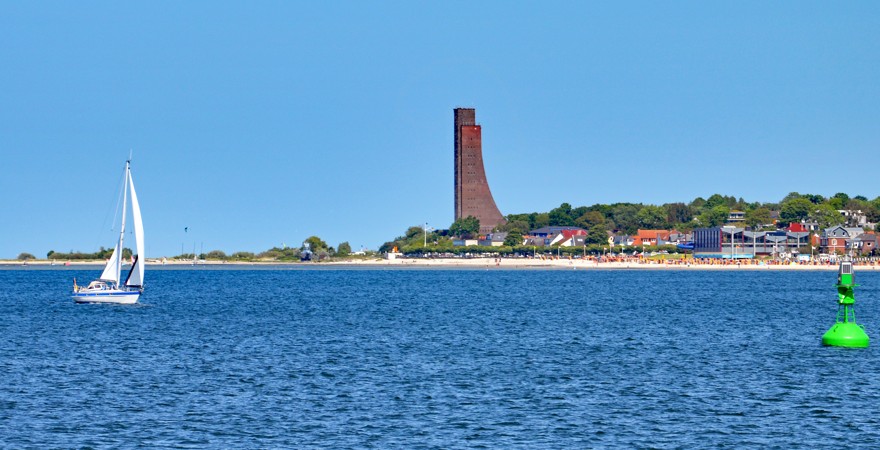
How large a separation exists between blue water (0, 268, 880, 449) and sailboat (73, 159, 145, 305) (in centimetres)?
543

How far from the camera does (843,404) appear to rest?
32281 mm

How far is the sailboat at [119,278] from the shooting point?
72.6m

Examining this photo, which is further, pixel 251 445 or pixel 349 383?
pixel 349 383

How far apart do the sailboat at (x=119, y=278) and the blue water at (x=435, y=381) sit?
5.43m

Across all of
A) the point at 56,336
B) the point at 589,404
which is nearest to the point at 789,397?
the point at 589,404

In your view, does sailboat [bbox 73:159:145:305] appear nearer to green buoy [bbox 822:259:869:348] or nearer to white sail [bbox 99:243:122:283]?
white sail [bbox 99:243:122:283]

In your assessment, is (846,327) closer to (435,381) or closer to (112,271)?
(435,381)

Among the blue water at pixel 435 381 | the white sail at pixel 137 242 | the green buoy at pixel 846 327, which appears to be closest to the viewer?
the blue water at pixel 435 381

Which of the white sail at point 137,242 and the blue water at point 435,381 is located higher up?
the white sail at point 137,242

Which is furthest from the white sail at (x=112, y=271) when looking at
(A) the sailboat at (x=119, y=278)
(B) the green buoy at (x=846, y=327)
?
(B) the green buoy at (x=846, y=327)

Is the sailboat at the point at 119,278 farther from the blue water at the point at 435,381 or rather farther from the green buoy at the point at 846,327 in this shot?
the green buoy at the point at 846,327

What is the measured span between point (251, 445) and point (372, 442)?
2.73 m

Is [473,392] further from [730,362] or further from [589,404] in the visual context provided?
[730,362]

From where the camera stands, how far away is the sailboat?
238 feet
